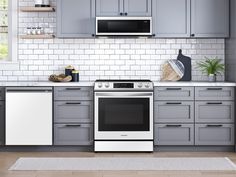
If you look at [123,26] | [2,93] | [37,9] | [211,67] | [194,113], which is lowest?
[194,113]

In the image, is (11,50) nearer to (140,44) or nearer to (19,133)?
(19,133)

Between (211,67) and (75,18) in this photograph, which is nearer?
(75,18)

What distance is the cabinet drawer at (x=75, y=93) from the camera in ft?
20.9

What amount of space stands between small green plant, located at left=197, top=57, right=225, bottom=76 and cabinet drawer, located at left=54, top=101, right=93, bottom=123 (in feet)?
5.13

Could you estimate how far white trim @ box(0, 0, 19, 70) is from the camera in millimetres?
6920

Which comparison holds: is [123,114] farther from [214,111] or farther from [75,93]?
[214,111]

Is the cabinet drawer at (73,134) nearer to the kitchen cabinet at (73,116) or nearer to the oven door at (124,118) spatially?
the kitchen cabinet at (73,116)

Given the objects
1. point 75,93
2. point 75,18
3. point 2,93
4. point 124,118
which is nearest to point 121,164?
Answer: point 124,118

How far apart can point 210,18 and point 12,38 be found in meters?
2.53

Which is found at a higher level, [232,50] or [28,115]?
[232,50]

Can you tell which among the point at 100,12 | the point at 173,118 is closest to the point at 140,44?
the point at 100,12

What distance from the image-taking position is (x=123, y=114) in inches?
250

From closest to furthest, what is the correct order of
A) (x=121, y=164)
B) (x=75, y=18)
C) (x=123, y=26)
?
(x=121, y=164) → (x=123, y=26) → (x=75, y=18)

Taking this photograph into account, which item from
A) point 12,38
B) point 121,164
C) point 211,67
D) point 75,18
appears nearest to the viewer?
point 121,164
